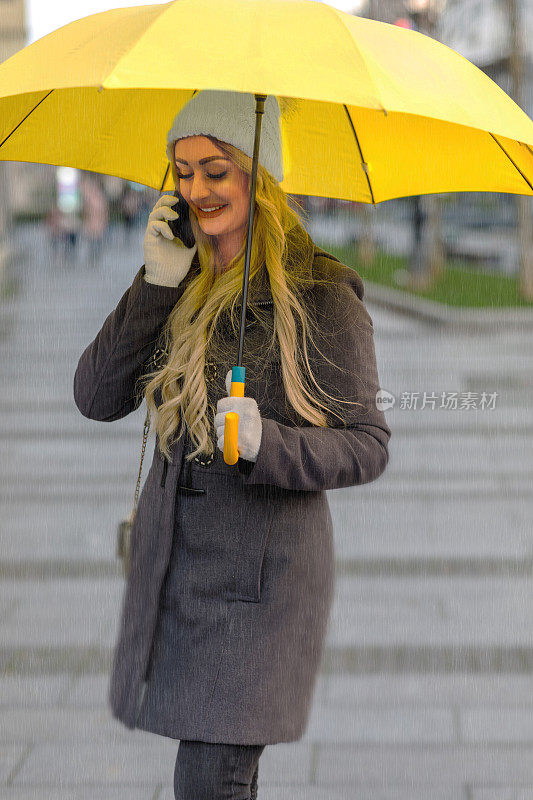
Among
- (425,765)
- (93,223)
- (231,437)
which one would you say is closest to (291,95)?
(231,437)

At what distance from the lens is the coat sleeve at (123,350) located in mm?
2342

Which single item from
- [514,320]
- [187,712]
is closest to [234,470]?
[187,712]

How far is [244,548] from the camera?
2.30 metres

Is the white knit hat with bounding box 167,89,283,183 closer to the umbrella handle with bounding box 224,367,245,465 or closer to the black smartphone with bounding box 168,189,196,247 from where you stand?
the black smartphone with bounding box 168,189,196,247

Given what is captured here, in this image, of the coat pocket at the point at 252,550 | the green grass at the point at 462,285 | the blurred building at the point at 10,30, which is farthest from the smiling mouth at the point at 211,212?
the blurred building at the point at 10,30

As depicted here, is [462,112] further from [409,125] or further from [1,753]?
[1,753]

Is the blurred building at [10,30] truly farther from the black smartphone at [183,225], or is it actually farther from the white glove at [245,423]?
the white glove at [245,423]

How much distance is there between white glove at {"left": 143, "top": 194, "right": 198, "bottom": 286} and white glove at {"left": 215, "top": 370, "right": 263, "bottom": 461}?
1.09 feet

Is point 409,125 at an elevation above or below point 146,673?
above

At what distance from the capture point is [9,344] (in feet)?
41.4

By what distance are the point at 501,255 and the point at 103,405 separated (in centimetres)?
2282

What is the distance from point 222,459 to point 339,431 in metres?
0.25

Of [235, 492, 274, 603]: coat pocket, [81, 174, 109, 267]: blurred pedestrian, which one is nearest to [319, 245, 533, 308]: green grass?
[81, 174, 109, 267]: blurred pedestrian

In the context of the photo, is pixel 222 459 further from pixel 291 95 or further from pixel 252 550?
pixel 291 95
